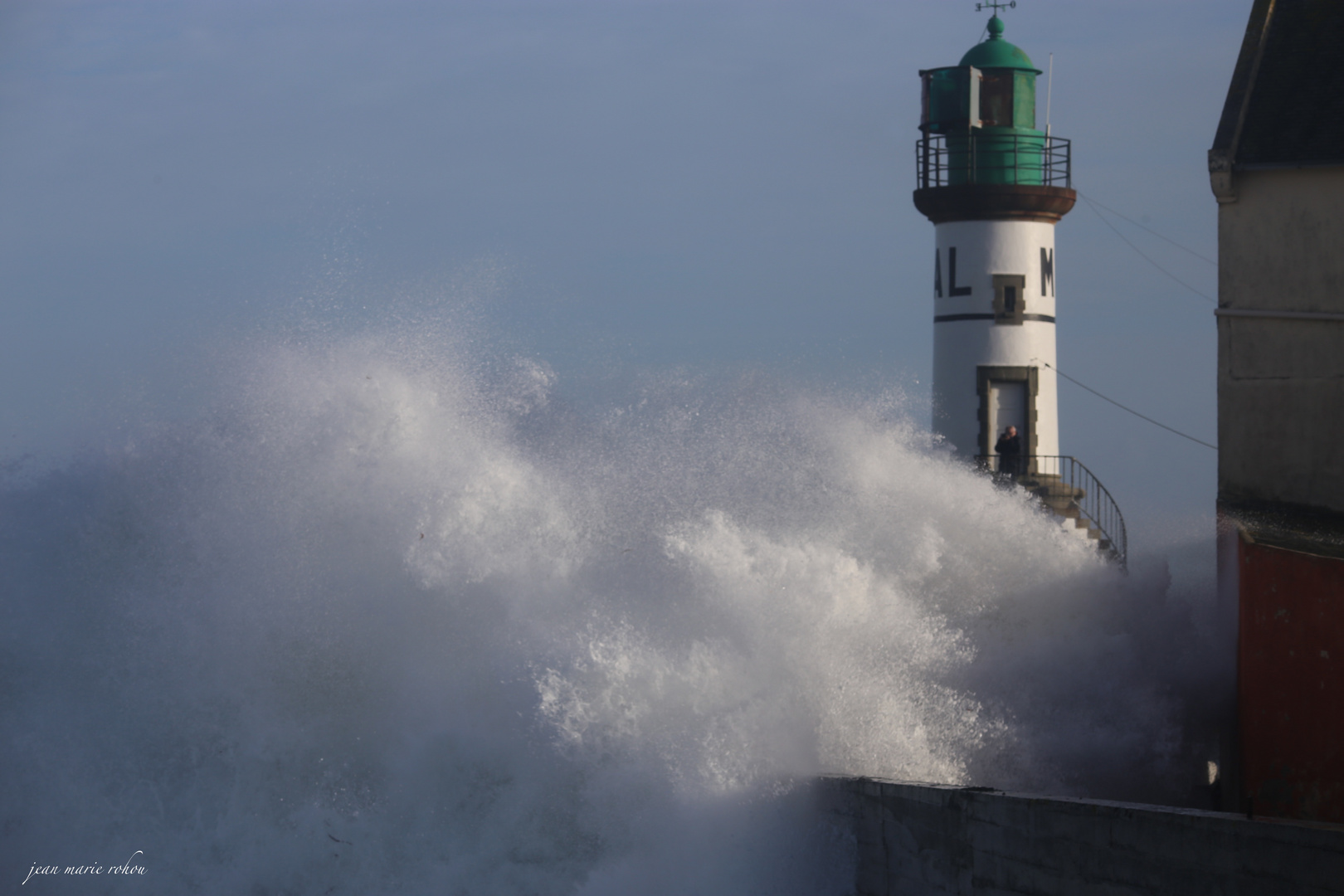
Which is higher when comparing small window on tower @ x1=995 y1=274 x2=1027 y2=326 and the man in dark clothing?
small window on tower @ x1=995 y1=274 x2=1027 y2=326

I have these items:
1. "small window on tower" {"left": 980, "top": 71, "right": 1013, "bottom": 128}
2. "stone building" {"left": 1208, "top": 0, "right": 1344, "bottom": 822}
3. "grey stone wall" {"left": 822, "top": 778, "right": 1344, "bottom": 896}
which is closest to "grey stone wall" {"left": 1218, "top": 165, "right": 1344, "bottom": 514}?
"stone building" {"left": 1208, "top": 0, "right": 1344, "bottom": 822}

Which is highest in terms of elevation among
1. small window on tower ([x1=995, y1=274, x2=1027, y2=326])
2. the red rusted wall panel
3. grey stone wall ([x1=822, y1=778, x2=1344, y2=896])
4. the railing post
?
the railing post

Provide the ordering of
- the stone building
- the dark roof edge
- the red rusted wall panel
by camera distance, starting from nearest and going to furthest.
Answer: the red rusted wall panel < the stone building < the dark roof edge

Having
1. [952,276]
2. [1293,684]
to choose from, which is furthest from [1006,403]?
[1293,684]

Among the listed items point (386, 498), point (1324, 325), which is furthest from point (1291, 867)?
point (386, 498)

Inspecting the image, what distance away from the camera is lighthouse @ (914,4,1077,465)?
52.5 ft

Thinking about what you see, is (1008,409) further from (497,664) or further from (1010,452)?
(497,664)

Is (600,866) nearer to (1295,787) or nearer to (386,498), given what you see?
(386,498)

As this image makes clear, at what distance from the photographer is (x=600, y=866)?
841 cm

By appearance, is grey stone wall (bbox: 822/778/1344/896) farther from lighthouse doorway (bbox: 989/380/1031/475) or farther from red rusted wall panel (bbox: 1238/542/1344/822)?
lighthouse doorway (bbox: 989/380/1031/475)

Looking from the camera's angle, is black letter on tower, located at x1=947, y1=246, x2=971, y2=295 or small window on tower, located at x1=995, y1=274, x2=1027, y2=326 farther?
black letter on tower, located at x1=947, y1=246, x2=971, y2=295

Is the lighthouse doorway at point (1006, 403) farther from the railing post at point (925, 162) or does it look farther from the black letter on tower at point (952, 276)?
the railing post at point (925, 162)

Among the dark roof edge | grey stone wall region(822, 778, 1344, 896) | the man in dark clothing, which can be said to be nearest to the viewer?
grey stone wall region(822, 778, 1344, 896)

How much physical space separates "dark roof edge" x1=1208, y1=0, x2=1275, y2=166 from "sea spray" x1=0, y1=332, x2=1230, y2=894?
4.00m
